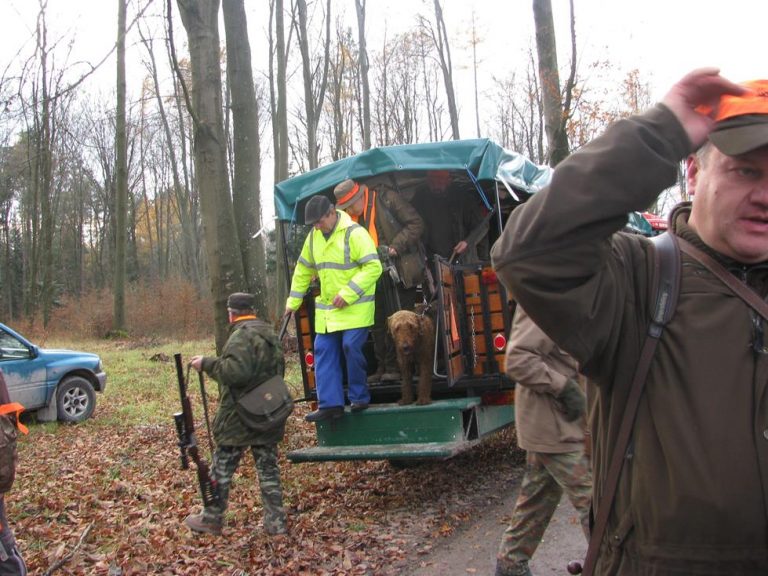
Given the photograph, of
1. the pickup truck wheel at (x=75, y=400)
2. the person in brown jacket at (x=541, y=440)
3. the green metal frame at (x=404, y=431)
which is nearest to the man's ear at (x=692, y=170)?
the person in brown jacket at (x=541, y=440)

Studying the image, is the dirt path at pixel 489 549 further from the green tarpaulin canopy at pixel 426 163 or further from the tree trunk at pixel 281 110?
the tree trunk at pixel 281 110

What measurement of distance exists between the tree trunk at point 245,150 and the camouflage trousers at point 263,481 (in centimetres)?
374

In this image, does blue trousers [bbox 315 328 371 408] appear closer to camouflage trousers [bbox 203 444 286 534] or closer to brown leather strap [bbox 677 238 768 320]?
camouflage trousers [bbox 203 444 286 534]

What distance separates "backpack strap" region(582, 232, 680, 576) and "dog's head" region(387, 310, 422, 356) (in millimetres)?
4664

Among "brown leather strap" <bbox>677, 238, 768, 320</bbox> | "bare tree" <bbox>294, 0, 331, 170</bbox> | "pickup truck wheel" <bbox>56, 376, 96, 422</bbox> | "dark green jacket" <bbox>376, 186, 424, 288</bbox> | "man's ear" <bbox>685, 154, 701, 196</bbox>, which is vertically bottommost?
"pickup truck wheel" <bbox>56, 376, 96, 422</bbox>

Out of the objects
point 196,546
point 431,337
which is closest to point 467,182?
point 431,337

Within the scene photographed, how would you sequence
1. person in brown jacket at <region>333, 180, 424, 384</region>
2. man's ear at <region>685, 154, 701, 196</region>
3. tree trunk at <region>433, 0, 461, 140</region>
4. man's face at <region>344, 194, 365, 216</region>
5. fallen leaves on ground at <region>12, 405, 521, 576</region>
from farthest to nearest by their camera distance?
1. tree trunk at <region>433, 0, 461, 140</region>
2. person in brown jacket at <region>333, 180, 424, 384</region>
3. man's face at <region>344, 194, 365, 216</region>
4. fallen leaves on ground at <region>12, 405, 521, 576</region>
5. man's ear at <region>685, 154, 701, 196</region>

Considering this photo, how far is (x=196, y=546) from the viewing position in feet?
19.2

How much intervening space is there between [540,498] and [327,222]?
A: 129 inches

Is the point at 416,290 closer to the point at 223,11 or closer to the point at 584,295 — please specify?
the point at 223,11

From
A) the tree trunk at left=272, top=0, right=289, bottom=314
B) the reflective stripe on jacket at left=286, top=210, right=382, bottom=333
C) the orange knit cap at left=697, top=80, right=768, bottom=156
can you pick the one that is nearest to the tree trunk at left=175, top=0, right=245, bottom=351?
the reflective stripe on jacket at left=286, top=210, right=382, bottom=333

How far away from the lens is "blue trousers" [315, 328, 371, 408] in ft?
22.1

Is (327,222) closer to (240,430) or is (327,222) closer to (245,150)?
(240,430)

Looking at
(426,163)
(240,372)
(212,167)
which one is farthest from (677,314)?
(212,167)
